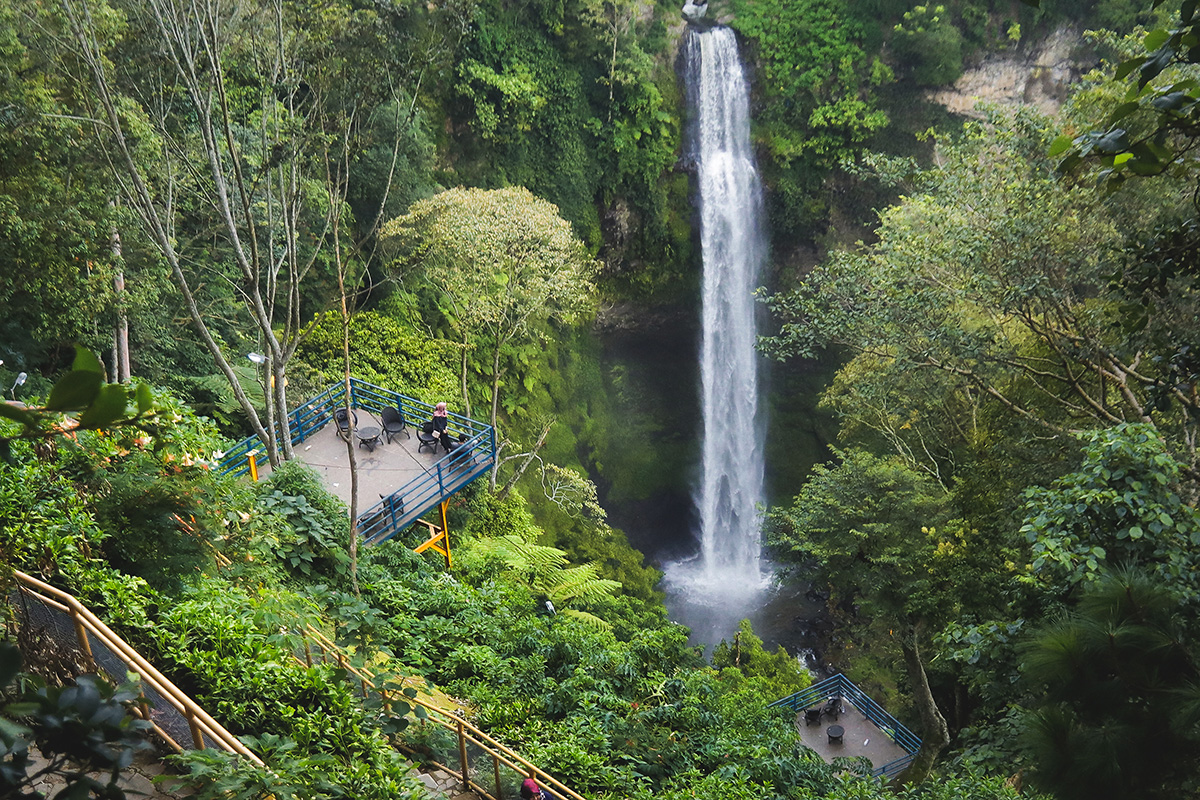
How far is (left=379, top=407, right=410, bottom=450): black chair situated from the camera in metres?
11.7

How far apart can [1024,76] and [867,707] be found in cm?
1729

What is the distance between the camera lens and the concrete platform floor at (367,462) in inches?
416

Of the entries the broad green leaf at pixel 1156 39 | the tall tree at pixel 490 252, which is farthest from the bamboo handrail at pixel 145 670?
the tall tree at pixel 490 252

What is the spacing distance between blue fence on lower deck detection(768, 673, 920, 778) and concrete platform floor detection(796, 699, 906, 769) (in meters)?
0.13

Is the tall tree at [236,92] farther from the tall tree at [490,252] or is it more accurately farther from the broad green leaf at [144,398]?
the broad green leaf at [144,398]

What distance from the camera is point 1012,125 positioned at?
35.7 ft

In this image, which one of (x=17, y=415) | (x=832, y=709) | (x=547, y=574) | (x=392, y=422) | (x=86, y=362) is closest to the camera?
(x=17, y=415)

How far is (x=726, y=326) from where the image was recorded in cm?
2272

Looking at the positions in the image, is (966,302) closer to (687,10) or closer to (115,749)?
(115,749)

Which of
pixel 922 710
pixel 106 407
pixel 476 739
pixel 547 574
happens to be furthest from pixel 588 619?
pixel 106 407

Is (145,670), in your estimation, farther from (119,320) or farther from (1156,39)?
(119,320)

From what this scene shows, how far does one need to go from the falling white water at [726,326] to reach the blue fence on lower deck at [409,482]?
37.0 feet

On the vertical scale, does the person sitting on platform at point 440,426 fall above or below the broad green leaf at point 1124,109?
above

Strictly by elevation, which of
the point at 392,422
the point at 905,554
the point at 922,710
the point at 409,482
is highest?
the point at 392,422
